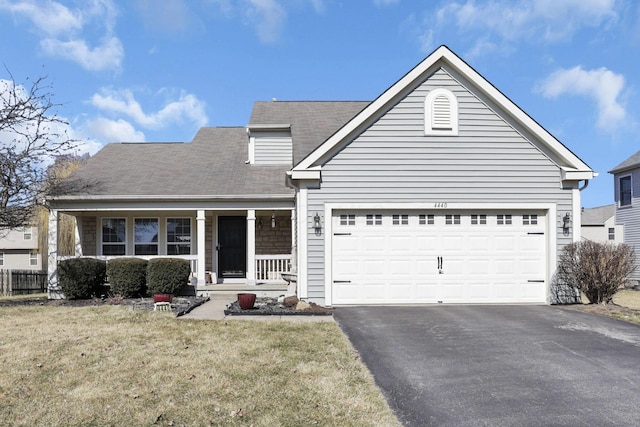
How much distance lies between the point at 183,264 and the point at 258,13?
730 centimetres

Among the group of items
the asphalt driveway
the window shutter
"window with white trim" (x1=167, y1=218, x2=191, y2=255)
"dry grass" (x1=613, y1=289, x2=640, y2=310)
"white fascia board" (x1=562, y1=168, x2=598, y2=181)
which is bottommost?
"dry grass" (x1=613, y1=289, x2=640, y2=310)

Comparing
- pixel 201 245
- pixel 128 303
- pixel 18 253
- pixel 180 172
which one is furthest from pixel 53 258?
pixel 18 253

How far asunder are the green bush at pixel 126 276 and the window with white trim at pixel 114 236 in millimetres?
2022

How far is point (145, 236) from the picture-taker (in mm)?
15258

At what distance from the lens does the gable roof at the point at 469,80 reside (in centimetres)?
1119

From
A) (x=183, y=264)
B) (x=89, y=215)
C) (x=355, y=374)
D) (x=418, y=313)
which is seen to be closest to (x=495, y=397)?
(x=355, y=374)

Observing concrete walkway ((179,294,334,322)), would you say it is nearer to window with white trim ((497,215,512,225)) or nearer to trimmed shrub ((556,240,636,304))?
window with white trim ((497,215,512,225))

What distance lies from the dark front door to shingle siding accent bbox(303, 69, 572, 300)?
16.3 feet

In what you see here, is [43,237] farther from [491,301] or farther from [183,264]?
[491,301]

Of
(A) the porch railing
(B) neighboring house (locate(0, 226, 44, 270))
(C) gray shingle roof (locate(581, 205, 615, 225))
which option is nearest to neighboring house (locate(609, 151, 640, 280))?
(C) gray shingle roof (locate(581, 205, 615, 225))

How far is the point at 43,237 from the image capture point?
27.5 m

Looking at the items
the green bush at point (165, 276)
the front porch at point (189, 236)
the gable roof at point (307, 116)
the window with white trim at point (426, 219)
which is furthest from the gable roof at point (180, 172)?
the window with white trim at point (426, 219)

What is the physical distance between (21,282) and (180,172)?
11.7 m

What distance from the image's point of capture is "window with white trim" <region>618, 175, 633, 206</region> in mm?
24375
